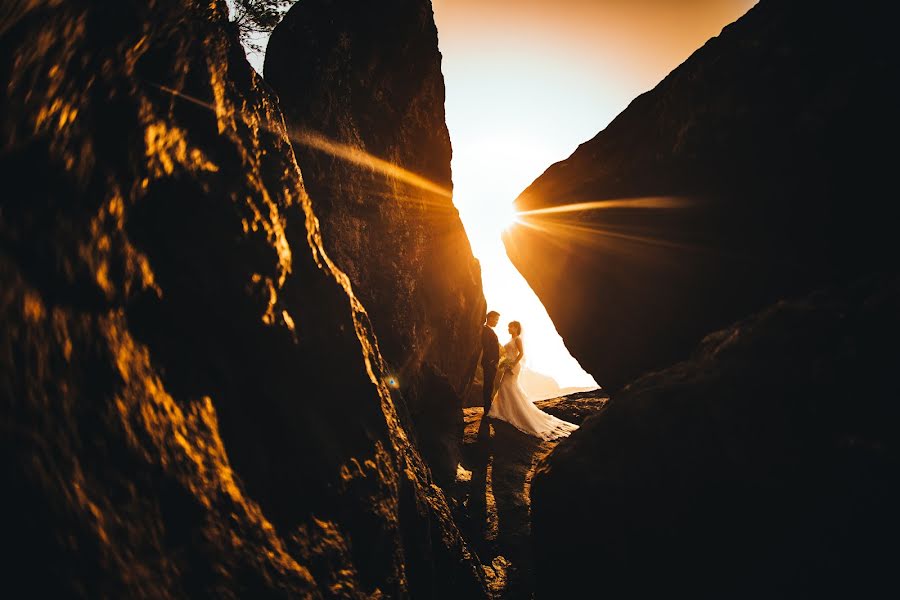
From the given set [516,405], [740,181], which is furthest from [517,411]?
[740,181]

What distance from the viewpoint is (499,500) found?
5719mm

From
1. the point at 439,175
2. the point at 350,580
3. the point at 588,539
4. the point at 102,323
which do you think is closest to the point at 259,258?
the point at 102,323

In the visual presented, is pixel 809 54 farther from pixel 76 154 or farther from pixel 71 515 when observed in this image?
pixel 71 515

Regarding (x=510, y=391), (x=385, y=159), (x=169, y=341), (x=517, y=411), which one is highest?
(x=385, y=159)

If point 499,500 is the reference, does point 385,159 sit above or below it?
above

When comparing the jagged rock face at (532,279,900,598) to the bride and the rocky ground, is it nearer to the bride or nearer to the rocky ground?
the rocky ground

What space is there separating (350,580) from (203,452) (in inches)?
49.4

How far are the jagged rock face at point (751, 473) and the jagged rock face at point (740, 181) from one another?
148 cm

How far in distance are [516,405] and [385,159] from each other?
6.69 meters

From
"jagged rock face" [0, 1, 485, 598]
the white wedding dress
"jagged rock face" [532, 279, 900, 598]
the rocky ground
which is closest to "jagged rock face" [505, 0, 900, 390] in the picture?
"jagged rock face" [532, 279, 900, 598]

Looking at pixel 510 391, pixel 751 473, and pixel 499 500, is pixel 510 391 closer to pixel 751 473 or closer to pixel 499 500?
pixel 499 500

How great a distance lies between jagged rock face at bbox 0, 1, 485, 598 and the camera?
113cm

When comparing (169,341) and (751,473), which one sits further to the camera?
(751,473)

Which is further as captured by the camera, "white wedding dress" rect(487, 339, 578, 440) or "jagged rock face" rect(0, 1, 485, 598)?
"white wedding dress" rect(487, 339, 578, 440)
